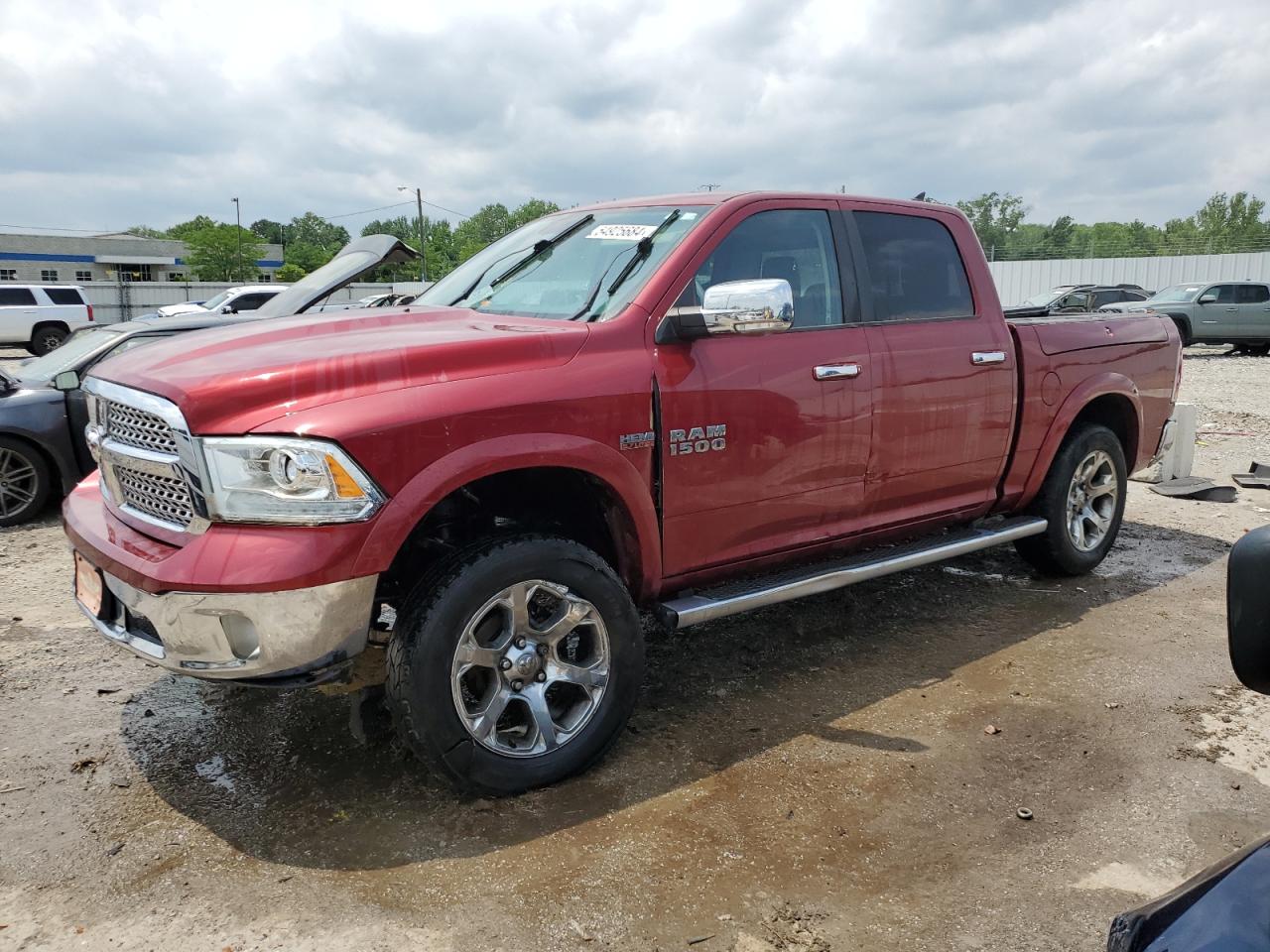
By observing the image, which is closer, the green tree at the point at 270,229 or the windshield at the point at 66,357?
the windshield at the point at 66,357

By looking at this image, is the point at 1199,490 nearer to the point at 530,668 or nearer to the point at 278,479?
the point at 530,668

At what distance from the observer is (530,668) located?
318cm

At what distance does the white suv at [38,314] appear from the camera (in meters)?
23.6

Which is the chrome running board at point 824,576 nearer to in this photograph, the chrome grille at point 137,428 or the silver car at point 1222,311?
the chrome grille at point 137,428

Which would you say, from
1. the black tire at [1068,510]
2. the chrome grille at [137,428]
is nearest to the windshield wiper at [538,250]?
the chrome grille at [137,428]

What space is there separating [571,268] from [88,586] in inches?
83.6

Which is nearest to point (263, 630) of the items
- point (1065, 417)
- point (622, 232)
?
point (622, 232)

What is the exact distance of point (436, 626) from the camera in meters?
2.92

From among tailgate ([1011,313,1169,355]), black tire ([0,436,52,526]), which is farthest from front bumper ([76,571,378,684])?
black tire ([0,436,52,526])

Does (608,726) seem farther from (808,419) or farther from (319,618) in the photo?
(808,419)

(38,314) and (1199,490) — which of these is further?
(38,314)

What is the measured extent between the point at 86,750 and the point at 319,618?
1.54 metres

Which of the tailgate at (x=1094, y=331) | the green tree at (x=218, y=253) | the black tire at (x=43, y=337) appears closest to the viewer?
the tailgate at (x=1094, y=331)

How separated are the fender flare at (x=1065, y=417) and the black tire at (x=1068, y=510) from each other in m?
0.07
